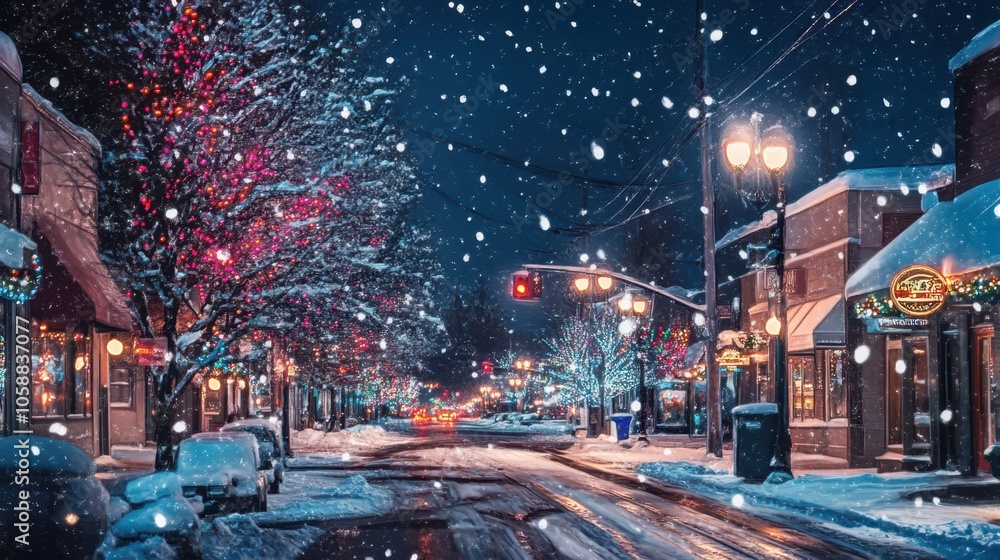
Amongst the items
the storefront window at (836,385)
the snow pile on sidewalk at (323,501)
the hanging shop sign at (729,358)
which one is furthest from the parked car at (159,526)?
the storefront window at (836,385)

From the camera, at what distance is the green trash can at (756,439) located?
2486 cm

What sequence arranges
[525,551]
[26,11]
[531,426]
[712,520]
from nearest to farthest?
1. [525,551]
2. [712,520]
3. [26,11]
4. [531,426]

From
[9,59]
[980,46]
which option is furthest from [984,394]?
[9,59]

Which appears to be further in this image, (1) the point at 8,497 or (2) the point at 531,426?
(2) the point at 531,426

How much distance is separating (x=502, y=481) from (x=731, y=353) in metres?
9.10

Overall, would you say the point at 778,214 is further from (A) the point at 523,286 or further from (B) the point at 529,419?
(B) the point at 529,419

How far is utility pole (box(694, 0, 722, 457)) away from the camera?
3119cm

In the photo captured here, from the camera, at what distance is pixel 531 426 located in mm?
85062

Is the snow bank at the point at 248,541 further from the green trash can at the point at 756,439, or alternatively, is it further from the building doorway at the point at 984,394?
the building doorway at the point at 984,394

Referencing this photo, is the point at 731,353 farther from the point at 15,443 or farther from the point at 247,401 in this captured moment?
the point at 247,401

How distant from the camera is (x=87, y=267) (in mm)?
25125

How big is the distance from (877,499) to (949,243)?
5753mm

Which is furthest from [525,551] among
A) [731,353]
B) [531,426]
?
[531,426]

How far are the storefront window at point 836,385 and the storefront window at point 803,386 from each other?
1.65m
